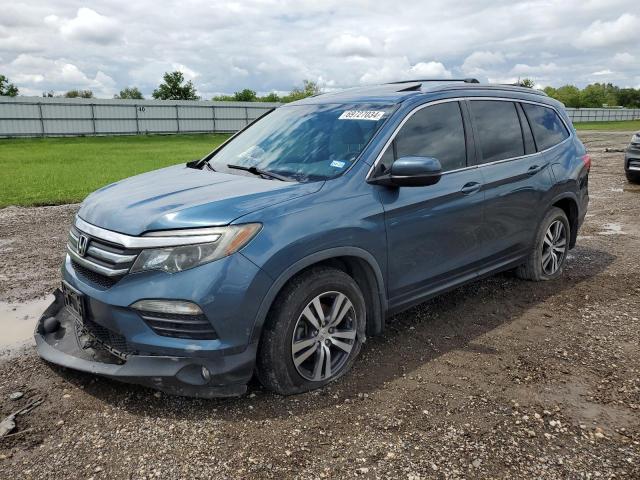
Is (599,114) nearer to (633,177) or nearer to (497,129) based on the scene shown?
(633,177)

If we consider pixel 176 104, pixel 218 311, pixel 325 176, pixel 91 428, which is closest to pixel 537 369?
pixel 325 176

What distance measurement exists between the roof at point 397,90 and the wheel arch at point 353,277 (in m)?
1.27

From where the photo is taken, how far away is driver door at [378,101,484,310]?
3701 millimetres

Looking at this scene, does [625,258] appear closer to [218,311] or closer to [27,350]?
[218,311]

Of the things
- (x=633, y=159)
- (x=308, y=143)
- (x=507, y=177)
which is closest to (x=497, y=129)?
(x=507, y=177)

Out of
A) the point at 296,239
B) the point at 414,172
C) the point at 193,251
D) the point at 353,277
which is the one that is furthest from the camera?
the point at 353,277

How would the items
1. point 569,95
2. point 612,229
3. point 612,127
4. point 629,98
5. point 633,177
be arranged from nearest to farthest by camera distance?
point 612,229
point 633,177
point 612,127
point 569,95
point 629,98

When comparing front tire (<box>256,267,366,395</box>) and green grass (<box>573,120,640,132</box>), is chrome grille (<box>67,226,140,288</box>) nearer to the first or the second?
front tire (<box>256,267,366,395</box>)

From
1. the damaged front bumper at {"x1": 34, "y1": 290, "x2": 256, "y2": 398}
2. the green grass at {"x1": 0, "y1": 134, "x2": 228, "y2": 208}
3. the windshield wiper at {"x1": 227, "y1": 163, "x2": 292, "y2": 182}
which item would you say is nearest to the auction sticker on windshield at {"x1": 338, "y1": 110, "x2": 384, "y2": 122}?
the windshield wiper at {"x1": 227, "y1": 163, "x2": 292, "y2": 182}

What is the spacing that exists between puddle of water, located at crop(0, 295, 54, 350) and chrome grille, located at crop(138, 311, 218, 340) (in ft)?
6.07

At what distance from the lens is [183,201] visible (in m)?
3.20

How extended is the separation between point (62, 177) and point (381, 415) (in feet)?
44.4

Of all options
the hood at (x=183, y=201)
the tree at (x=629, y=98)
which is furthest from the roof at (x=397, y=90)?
the tree at (x=629, y=98)

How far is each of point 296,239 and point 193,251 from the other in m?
0.58
